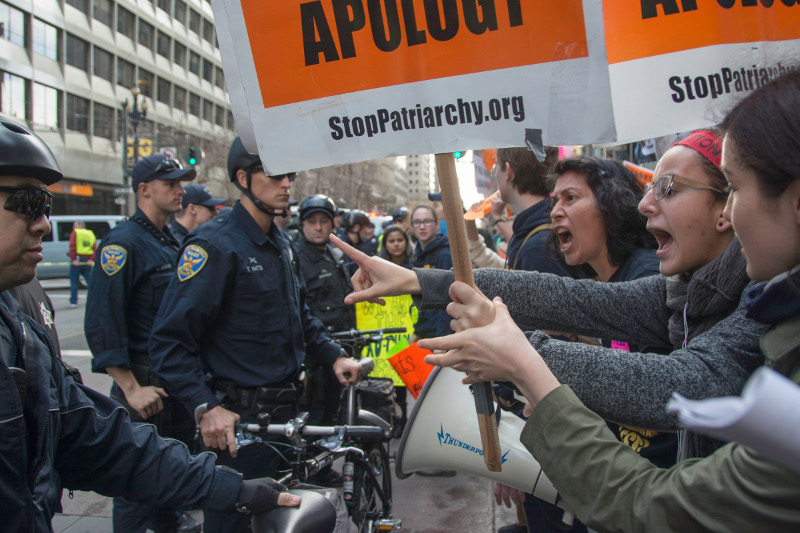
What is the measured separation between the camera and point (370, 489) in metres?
3.39

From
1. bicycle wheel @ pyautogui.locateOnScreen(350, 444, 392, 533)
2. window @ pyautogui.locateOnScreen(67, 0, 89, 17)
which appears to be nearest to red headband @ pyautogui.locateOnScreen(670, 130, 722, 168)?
bicycle wheel @ pyautogui.locateOnScreen(350, 444, 392, 533)

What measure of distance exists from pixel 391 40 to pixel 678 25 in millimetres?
890

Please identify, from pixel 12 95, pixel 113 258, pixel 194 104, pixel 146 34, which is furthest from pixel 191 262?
pixel 194 104

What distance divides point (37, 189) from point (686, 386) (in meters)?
1.76

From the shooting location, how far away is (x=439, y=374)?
2.37m

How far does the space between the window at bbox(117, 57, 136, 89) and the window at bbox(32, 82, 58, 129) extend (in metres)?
5.87

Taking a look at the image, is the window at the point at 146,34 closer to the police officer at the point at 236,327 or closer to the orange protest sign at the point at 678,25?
the police officer at the point at 236,327

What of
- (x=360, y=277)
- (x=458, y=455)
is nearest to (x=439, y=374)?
(x=458, y=455)

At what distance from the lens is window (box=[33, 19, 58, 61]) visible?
2814 centimetres

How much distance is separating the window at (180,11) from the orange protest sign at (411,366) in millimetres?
43760

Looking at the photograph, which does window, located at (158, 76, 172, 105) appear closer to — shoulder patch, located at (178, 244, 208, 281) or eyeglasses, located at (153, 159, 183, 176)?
eyeglasses, located at (153, 159, 183, 176)

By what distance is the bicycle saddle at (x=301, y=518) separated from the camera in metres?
2.00

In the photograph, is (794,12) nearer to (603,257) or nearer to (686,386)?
(603,257)

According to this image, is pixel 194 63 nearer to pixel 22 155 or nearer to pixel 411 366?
pixel 411 366
